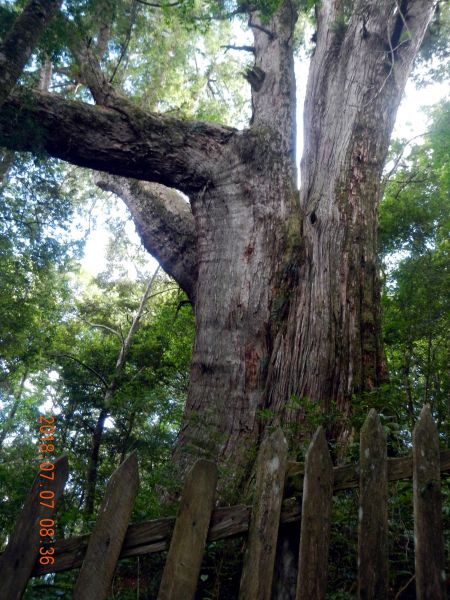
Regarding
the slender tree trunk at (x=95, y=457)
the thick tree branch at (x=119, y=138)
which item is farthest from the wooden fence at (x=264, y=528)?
the slender tree trunk at (x=95, y=457)

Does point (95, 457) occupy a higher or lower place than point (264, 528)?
higher

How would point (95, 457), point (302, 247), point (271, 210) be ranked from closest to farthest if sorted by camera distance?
point (302, 247), point (271, 210), point (95, 457)

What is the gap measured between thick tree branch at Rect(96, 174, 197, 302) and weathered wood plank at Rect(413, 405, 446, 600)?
3.82m

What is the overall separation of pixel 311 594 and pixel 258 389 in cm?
247

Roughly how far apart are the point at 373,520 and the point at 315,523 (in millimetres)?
235

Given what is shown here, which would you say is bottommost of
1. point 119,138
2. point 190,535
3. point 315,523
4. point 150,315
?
point 190,535

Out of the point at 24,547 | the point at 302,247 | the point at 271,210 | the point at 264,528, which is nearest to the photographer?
the point at 24,547

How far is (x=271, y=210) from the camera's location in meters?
5.50

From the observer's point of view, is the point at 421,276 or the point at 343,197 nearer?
the point at 343,197

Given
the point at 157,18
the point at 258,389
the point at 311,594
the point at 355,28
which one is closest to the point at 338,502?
the point at 311,594

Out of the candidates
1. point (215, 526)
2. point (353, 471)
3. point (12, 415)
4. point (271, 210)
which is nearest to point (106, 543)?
point (215, 526)

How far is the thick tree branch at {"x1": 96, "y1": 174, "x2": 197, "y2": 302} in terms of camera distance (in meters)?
5.93

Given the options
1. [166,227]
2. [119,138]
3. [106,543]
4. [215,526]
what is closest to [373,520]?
[215,526]

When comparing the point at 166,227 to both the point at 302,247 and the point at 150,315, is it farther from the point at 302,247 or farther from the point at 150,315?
the point at 150,315
